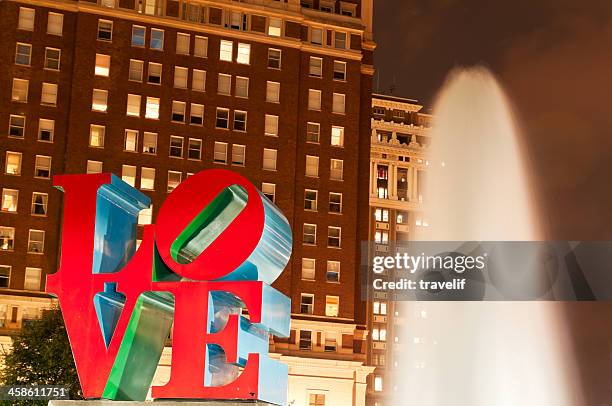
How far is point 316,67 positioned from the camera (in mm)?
92625

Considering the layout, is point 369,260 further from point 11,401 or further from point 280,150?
point 11,401

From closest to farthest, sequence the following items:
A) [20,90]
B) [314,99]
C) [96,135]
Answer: [20,90] → [96,135] → [314,99]

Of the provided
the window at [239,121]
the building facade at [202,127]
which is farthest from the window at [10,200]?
the window at [239,121]

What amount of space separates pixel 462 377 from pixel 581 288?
4611cm

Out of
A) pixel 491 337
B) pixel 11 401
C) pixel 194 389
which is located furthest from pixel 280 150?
pixel 194 389

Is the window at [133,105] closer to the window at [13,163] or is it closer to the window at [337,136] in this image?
the window at [13,163]

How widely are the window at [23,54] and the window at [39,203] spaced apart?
10500mm

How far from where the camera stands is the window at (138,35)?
88.1 meters

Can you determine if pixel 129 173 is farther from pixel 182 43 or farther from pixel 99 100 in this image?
pixel 182 43

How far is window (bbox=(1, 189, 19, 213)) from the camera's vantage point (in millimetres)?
82875

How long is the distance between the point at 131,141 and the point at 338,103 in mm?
17688

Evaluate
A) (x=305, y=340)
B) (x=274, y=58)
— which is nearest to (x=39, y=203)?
(x=274, y=58)

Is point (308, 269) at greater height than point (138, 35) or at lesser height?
lesser

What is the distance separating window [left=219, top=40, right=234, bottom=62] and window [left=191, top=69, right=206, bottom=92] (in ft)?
7.25
